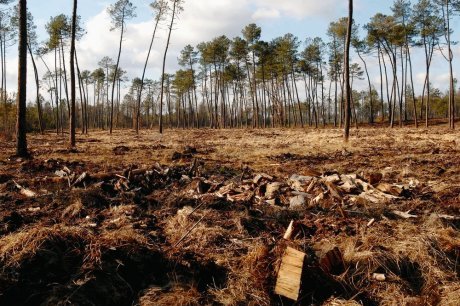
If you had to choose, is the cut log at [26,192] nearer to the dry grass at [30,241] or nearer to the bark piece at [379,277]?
the dry grass at [30,241]

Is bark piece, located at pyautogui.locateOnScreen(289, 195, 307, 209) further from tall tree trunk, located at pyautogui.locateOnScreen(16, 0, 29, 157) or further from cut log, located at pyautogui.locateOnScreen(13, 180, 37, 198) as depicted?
tall tree trunk, located at pyautogui.locateOnScreen(16, 0, 29, 157)

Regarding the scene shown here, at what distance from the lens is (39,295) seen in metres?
3.34

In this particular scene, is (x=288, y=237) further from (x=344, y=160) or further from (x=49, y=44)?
(x=49, y=44)

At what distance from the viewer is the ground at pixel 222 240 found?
11.8ft

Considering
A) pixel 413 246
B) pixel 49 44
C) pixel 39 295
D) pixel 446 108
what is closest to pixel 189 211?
pixel 39 295

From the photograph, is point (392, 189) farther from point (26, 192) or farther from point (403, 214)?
point (26, 192)

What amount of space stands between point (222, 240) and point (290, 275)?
1355mm

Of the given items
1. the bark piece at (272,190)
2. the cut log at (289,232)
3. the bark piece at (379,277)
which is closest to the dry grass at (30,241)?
the cut log at (289,232)

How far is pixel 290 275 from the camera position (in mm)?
3613

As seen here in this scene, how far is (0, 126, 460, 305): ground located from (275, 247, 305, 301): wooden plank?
104mm

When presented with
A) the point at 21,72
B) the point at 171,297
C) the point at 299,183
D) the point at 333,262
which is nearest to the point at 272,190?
the point at 299,183

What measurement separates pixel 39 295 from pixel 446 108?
78545mm

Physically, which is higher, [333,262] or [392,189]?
[392,189]

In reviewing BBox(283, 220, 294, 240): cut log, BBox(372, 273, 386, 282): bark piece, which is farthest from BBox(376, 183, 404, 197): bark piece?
BBox(372, 273, 386, 282): bark piece
